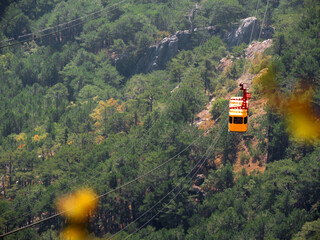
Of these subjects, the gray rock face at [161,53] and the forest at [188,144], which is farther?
the gray rock face at [161,53]

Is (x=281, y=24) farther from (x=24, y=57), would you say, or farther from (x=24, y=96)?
(x=24, y=57)

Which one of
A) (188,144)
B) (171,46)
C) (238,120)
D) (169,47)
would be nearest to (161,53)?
(169,47)

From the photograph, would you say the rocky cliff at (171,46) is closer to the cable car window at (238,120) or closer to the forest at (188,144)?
the forest at (188,144)

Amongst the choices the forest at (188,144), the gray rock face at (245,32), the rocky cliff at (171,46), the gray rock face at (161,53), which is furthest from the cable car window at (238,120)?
the gray rock face at (161,53)

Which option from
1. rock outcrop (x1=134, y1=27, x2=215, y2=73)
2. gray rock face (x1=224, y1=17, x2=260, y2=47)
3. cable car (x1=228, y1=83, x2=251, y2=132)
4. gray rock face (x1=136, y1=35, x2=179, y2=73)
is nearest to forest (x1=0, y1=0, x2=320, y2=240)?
rock outcrop (x1=134, y1=27, x2=215, y2=73)

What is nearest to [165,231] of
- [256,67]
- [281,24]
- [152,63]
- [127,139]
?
[127,139]

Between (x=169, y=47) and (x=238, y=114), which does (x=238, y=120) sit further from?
(x=169, y=47)
